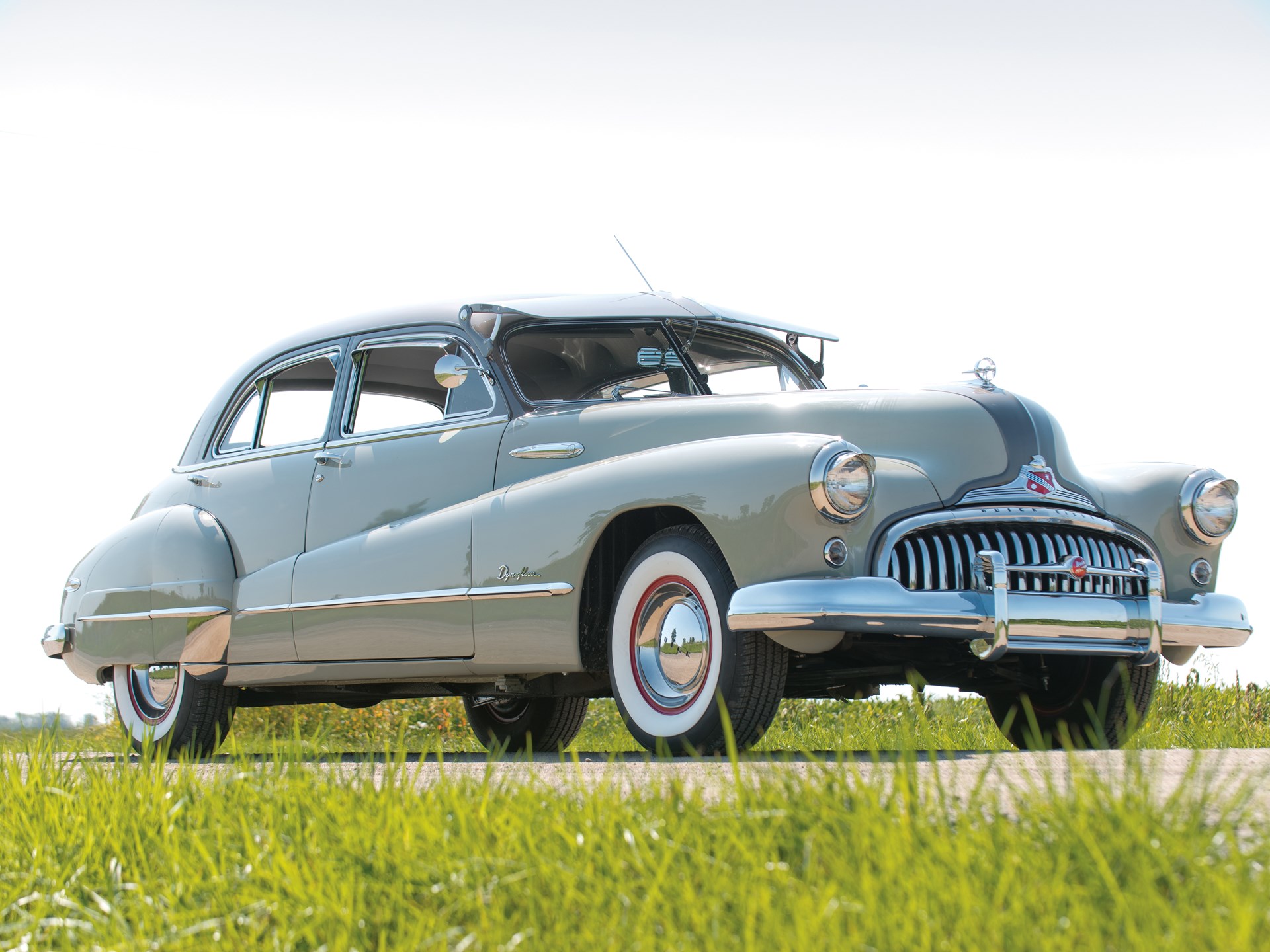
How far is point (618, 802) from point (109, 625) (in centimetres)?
457

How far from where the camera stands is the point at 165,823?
3330 millimetres

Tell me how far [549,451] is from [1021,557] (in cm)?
181

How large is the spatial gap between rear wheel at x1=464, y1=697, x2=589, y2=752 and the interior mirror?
7.84 feet

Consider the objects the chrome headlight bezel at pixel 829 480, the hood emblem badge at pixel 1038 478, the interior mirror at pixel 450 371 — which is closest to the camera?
the chrome headlight bezel at pixel 829 480

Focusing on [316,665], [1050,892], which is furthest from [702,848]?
[316,665]

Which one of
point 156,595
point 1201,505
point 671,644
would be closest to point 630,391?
point 671,644

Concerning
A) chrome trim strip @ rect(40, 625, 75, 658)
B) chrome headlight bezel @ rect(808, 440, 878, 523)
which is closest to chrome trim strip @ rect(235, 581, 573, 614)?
chrome headlight bezel @ rect(808, 440, 878, 523)

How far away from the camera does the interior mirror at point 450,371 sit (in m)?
5.32

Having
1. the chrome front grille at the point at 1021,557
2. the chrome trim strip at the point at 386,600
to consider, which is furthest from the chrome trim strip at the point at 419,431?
the chrome front grille at the point at 1021,557

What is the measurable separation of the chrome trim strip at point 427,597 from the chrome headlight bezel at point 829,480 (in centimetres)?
104

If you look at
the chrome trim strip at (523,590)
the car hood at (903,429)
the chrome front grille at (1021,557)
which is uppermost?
the car hood at (903,429)

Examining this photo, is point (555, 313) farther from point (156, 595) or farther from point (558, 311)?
point (156, 595)

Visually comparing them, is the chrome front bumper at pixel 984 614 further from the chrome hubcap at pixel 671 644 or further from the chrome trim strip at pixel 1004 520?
the chrome hubcap at pixel 671 644

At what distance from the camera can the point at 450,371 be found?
210 inches
